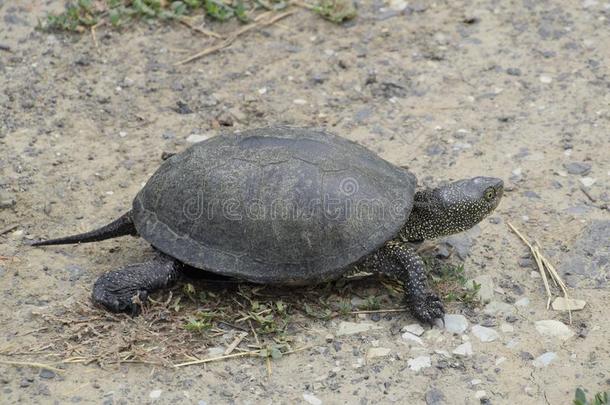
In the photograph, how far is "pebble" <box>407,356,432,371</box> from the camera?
385 centimetres

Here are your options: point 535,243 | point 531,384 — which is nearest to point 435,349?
point 531,384

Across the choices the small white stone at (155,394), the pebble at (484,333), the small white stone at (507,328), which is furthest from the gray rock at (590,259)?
the small white stone at (155,394)

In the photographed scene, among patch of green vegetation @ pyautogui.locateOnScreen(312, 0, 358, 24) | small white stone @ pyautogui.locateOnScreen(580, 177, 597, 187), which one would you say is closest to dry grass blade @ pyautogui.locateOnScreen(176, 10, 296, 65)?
patch of green vegetation @ pyautogui.locateOnScreen(312, 0, 358, 24)

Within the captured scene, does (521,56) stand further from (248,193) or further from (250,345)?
(250,345)

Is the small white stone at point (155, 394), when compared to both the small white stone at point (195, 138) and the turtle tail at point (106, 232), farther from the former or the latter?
the small white stone at point (195, 138)

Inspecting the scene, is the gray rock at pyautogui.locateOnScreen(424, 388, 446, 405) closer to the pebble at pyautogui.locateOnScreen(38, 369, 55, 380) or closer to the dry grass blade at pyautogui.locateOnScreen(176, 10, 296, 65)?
the pebble at pyautogui.locateOnScreen(38, 369, 55, 380)

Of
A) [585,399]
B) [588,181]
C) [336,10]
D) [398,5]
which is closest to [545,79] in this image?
[588,181]

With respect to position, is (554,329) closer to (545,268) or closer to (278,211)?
(545,268)

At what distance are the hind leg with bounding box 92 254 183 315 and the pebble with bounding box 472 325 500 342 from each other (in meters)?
1.52

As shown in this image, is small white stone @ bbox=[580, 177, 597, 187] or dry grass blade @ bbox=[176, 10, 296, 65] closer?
small white stone @ bbox=[580, 177, 597, 187]

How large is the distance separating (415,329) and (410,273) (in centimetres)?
29

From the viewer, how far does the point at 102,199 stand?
16.8ft

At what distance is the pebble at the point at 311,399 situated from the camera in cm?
365

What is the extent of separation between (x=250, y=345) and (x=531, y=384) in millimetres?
1306
